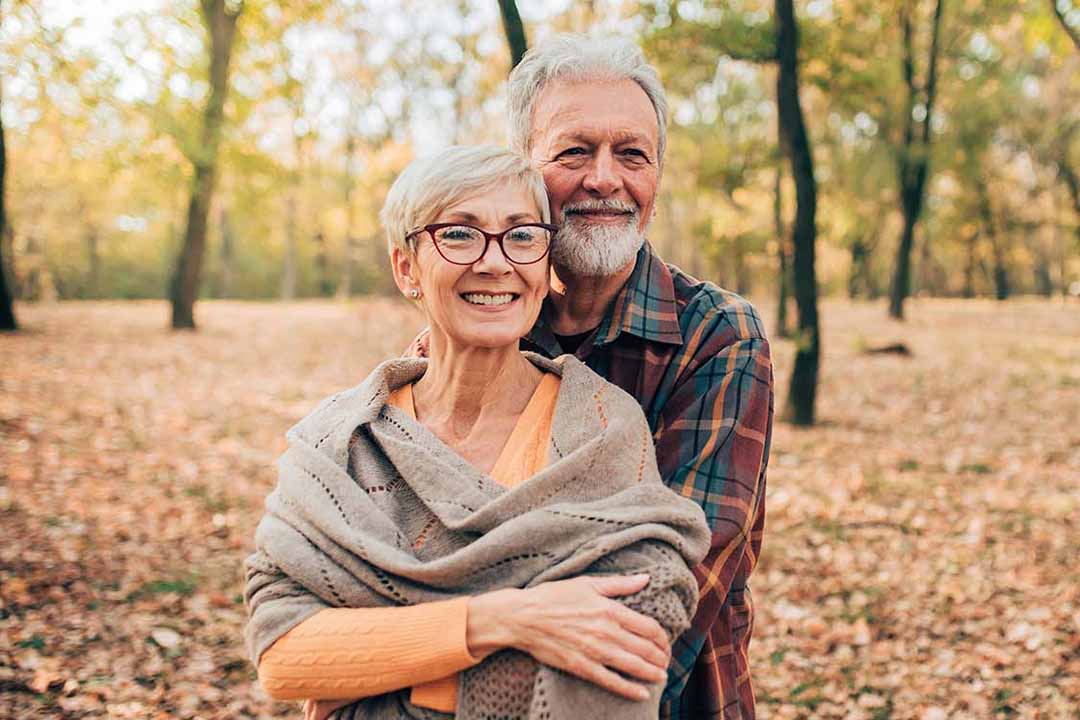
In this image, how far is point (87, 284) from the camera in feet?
128

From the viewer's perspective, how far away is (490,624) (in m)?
Answer: 1.62

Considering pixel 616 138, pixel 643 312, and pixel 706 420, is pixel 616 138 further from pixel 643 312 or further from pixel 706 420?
pixel 706 420

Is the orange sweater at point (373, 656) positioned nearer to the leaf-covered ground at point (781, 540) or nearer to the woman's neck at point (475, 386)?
the woman's neck at point (475, 386)

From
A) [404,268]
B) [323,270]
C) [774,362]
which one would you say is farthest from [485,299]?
[323,270]

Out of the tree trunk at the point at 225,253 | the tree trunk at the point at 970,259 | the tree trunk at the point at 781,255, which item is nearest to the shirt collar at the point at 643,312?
the tree trunk at the point at 781,255

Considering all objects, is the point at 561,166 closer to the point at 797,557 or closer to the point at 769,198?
the point at 797,557

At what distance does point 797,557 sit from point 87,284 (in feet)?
134

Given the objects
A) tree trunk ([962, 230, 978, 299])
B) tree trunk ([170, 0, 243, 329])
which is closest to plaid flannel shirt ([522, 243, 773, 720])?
tree trunk ([170, 0, 243, 329])

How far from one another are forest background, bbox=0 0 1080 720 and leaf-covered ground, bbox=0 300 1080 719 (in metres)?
0.03

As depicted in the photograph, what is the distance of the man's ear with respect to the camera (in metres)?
2.04

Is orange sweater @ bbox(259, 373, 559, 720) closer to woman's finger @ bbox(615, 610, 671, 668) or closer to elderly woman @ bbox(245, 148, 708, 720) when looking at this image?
elderly woman @ bbox(245, 148, 708, 720)

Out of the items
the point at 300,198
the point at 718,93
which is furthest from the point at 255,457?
the point at 300,198

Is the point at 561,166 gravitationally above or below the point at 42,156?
below

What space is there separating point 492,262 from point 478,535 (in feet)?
2.02
